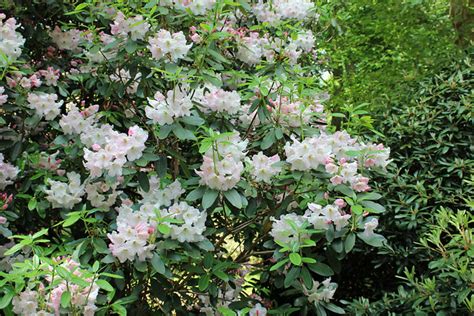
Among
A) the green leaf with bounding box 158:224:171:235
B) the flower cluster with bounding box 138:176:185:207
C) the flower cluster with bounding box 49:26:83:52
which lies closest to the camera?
the green leaf with bounding box 158:224:171:235

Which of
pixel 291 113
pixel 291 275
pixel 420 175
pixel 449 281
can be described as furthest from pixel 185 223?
pixel 420 175

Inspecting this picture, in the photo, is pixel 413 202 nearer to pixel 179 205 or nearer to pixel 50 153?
pixel 179 205

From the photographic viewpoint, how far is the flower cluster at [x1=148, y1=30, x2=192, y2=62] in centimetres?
235

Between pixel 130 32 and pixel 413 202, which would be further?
pixel 413 202

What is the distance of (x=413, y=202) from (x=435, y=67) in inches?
42.8

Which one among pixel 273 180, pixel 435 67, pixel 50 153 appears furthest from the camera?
pixel 435 67

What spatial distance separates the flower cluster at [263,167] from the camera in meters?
2.33

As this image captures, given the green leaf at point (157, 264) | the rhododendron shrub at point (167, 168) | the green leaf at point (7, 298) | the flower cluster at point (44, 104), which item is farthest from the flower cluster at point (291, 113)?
the green leaf at point (7, 298)

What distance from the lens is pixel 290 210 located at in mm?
2508

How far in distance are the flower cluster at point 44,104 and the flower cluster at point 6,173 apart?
241 mm

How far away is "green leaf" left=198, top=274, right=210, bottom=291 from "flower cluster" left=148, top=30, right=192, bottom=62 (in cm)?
84

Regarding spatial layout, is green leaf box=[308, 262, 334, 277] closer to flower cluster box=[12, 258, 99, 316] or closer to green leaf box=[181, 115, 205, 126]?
green leaf box=[181, 115, 205, 126]

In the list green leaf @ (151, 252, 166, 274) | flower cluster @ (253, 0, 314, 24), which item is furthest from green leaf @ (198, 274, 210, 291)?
flower cluster @ (253, 0, 314, 24)

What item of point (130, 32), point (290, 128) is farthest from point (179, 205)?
point (130, 32)
